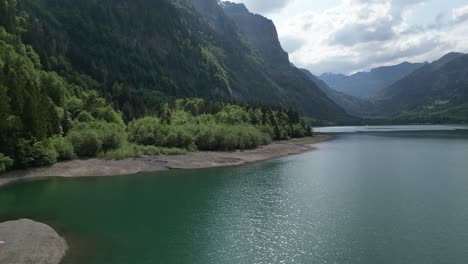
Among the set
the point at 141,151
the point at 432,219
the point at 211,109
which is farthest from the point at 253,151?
the point at 432,219

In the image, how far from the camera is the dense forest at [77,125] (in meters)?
87.5

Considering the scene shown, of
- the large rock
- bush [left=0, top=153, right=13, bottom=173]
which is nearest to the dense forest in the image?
bush [left=0, top=153, right=13, bottom=173]

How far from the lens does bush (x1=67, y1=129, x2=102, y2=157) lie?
10756 centimetres

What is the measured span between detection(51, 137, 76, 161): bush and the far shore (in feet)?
11.0

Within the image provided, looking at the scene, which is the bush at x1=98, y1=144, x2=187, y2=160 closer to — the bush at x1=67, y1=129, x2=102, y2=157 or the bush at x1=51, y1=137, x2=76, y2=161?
the bush at x1=67, y1=129, x2=102, y2=157

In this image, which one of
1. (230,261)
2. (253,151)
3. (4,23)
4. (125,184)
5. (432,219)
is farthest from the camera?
(4,23)

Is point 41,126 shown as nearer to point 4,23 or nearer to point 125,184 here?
point 125,184

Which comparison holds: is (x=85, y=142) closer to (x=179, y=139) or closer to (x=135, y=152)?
(x=135, y=152)

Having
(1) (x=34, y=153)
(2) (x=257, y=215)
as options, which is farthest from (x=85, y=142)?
(2) (x=257, y=215)

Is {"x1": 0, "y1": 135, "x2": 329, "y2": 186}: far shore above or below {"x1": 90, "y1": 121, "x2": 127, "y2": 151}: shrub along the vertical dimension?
below

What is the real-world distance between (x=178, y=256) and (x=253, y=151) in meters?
104

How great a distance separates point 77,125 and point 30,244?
90.7 m

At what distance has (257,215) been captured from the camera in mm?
54125

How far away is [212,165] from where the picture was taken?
359 feet
